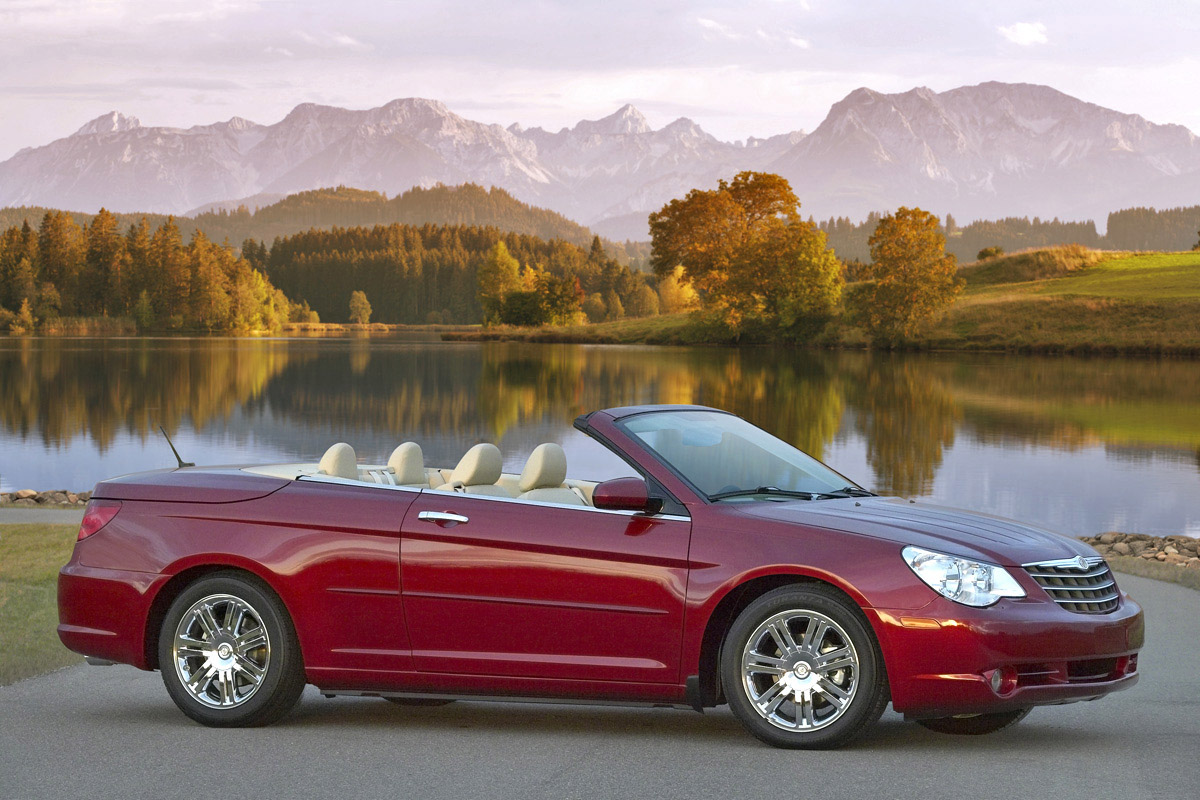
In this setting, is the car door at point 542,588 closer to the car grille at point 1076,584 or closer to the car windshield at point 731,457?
the car windshield at point 731,457

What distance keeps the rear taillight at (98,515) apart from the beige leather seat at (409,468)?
1.48 m

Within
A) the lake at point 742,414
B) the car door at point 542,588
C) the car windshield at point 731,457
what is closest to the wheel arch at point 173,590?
the car door at point 542,588

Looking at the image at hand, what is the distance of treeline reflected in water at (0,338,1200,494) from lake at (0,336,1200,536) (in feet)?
0.44

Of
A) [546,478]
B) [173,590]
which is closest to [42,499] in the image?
[173,590]

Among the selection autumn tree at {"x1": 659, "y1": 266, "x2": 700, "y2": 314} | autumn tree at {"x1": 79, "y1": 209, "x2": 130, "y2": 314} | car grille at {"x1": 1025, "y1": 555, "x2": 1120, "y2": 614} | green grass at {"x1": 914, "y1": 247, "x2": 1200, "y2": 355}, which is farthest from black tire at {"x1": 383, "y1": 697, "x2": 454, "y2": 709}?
autumn tree at {"x1": 79, "y1": 209, "x2": 130, "y2": 314}

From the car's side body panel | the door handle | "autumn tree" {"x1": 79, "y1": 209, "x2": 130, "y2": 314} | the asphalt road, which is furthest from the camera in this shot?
"autumn tree" {"x1": 79, "y1": 209, "x2": 130, "y2": 314}

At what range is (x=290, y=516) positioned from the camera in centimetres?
655

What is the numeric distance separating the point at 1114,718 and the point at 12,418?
4535 centimetres

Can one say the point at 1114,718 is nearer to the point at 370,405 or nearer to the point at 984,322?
the point at 370,405

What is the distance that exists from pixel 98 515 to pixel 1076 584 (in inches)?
194

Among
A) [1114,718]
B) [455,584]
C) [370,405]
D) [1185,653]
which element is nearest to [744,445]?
[455,584]

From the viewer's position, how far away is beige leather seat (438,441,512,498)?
6.69 m

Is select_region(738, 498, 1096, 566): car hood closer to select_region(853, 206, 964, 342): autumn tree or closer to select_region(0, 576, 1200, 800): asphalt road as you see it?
select_region(0, 576, 1200, 800): asphalt road

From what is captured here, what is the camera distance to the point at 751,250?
98.6m
